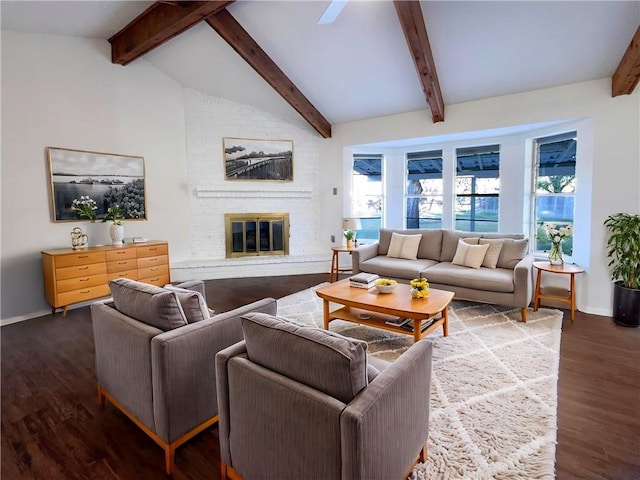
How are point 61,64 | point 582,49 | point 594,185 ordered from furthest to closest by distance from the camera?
point 61,64 < point 594,185 < point 582,49

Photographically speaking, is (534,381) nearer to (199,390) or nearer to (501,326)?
(501,326)

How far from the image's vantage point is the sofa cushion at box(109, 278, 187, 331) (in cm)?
195

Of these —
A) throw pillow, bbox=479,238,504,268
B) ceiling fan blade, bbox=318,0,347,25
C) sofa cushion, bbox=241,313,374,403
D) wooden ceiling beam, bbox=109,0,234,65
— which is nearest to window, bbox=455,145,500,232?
throw pillow, bbox=479,238,504,268

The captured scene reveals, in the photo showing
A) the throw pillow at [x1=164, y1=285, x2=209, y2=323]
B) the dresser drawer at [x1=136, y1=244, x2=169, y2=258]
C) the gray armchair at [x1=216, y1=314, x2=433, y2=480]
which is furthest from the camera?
the dresser drawer at [x1=136, y1=244, x2=169, y2=258]

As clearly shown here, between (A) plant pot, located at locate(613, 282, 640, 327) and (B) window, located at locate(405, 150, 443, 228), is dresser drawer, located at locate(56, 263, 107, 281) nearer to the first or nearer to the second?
(B) window, located at locate(405, 150, 443, 228)

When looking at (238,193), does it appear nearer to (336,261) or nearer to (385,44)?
(336,261)

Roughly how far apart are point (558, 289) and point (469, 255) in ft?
3.90

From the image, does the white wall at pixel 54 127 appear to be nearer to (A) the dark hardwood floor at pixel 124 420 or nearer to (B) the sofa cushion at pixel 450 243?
(A) the dark hardwood floor at pixel 124 420

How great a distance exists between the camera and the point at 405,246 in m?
5.16

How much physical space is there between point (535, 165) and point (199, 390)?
542cm

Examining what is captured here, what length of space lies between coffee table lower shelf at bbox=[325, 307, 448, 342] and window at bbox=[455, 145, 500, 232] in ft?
10.1

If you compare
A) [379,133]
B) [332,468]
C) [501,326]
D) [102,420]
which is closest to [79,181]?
[102,420]

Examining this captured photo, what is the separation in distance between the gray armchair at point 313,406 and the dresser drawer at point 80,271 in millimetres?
3493

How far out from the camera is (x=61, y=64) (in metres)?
4.39
